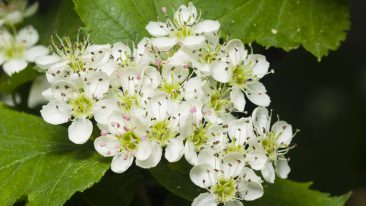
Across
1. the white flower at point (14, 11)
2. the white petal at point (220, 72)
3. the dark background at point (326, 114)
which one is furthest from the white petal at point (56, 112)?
the dark background at point (326, 114)

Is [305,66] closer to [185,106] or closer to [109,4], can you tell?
[109,4]

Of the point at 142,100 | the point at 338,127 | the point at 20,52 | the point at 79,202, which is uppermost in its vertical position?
the point at 142,100

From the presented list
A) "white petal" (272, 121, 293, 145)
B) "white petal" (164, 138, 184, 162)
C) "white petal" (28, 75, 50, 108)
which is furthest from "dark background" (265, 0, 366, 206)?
"white petal" (164, 138, 184, 162)

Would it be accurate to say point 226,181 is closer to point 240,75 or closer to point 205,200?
point 205,200

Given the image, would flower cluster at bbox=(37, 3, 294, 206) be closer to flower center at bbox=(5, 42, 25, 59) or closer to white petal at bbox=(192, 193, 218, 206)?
white petal at bbox=(192, 193, 218, 206)

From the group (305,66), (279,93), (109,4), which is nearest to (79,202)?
(109,4)

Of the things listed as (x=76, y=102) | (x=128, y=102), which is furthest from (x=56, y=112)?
(x=128, y=102)

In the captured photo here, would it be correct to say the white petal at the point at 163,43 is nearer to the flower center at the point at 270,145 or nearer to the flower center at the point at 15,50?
the flower center at the point at 270,145
